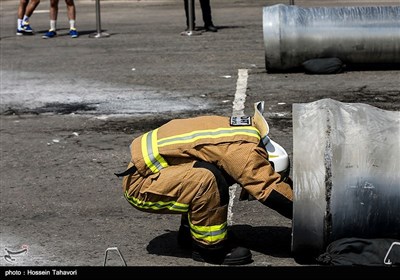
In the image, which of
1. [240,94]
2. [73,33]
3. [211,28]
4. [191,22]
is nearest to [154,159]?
[240,94]

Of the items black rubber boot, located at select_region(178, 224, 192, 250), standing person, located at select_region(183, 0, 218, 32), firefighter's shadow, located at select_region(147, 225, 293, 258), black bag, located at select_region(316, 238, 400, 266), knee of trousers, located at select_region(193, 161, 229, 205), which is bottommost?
standing person, located at select_region(183, 0, 218, 32)

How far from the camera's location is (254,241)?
25.1ft

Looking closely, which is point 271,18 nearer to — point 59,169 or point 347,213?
point 59,169

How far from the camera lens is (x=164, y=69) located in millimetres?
15211

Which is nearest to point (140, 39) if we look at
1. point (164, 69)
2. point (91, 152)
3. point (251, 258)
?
point (164, 69)

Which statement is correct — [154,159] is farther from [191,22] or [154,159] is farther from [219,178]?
[191,22]

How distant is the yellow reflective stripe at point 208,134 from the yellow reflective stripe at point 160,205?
1.30ft

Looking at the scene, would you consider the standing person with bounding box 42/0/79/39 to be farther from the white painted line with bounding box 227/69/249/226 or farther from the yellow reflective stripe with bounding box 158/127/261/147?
the yellow reflective stripe with bounding box 158/127/261/147

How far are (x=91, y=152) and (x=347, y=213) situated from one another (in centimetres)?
439

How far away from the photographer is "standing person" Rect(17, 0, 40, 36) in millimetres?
19250

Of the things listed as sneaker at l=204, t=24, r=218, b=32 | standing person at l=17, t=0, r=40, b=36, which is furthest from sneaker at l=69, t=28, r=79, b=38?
sneaker at l=204, t=24, r=218, b=32

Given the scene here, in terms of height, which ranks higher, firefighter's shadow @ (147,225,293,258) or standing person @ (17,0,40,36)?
firefighter's shadow @ (147,225,293,258)

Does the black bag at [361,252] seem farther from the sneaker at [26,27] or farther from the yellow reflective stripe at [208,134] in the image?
the sneaker at [26,27]

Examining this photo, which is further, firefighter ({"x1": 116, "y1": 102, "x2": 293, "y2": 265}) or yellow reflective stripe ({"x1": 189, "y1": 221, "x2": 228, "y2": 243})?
yellow reflective stripe ({"x1": 189, "y1": 221, "x2": 228, "y2": 243})
